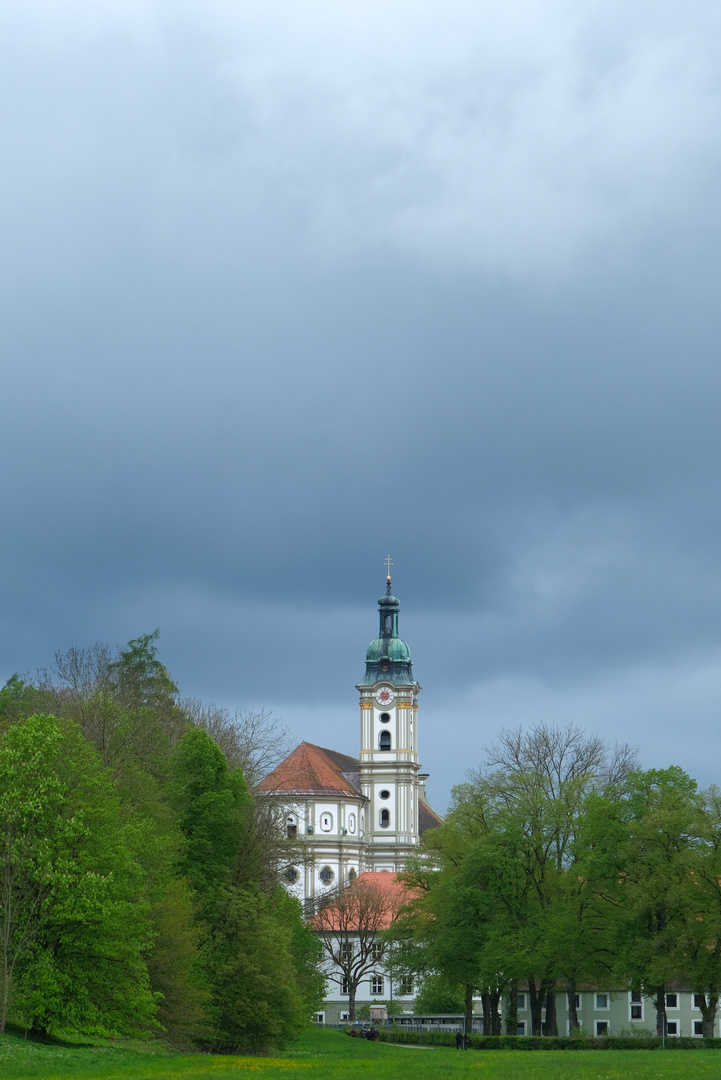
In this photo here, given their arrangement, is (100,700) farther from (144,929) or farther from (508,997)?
(508,997)

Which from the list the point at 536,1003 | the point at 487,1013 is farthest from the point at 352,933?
the point at 536,1003

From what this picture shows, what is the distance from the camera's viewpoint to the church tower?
130 metres

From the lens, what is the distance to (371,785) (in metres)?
132

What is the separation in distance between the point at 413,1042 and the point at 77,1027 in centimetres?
4028

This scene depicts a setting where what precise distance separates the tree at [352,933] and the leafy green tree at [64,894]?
180 ft

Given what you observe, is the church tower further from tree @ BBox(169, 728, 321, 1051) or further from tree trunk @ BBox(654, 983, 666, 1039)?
tree @ BBox(169, 728, 321, 1051)

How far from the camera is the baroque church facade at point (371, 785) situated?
411 ft

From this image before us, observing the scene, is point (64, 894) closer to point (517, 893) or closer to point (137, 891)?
point (137, 891)

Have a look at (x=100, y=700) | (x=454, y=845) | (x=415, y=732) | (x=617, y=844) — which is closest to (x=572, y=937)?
(x=617, y=844)

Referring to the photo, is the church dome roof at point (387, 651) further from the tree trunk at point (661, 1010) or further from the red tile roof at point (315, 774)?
the tree trunk at point (661, 1010)

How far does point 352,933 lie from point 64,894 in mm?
62405

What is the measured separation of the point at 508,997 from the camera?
70.5 meters

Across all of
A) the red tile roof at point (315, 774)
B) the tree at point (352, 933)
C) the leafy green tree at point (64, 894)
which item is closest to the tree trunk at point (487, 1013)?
the tree at point (352, 933)

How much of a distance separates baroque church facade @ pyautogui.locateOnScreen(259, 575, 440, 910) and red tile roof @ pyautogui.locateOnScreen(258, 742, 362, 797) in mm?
94
